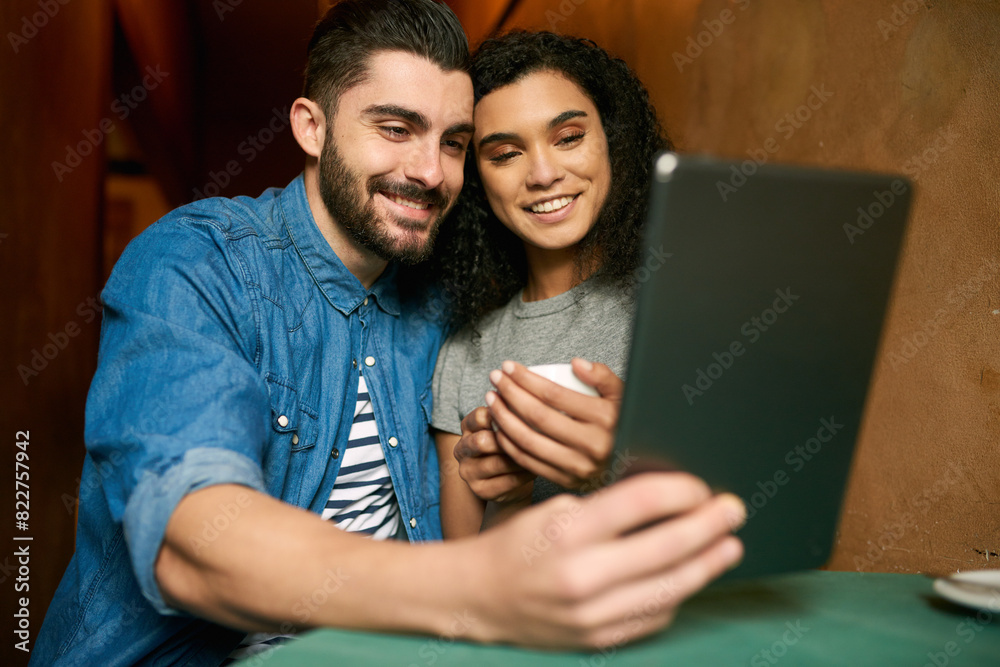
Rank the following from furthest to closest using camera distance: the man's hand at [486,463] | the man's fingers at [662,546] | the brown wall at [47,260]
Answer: the brown wall at [47,260] → the man's hand at [486,463] → the man's fingers at [662,546]

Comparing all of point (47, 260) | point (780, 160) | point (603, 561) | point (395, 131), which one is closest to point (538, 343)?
point (395, 131)

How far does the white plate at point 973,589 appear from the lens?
70 cm

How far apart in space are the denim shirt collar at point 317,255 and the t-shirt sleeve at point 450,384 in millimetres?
272

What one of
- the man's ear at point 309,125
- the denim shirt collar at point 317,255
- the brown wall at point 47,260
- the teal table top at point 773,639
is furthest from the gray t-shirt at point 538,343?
the brown wall at point 47,260

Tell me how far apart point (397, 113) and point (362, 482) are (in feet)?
2.53

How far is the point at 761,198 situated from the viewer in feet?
1.83

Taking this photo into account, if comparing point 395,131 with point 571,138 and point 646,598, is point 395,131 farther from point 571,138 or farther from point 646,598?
point 646,598

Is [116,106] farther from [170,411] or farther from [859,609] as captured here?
[859,609]

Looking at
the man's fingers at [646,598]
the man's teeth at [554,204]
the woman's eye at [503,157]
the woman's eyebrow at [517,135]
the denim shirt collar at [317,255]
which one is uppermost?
the woman's eyebrow at [517,135]

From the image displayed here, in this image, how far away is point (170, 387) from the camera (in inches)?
33.4

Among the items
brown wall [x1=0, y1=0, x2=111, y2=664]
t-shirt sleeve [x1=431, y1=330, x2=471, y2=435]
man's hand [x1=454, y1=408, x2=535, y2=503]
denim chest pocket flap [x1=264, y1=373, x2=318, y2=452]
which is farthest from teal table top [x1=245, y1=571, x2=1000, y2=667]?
brown wall [x1=0, y1=0, x2=111, y2=664]

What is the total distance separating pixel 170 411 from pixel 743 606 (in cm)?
71

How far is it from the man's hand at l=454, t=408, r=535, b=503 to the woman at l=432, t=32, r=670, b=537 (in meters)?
0.16

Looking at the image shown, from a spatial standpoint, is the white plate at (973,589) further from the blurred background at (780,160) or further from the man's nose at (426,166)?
the man's nose at (426,166)
